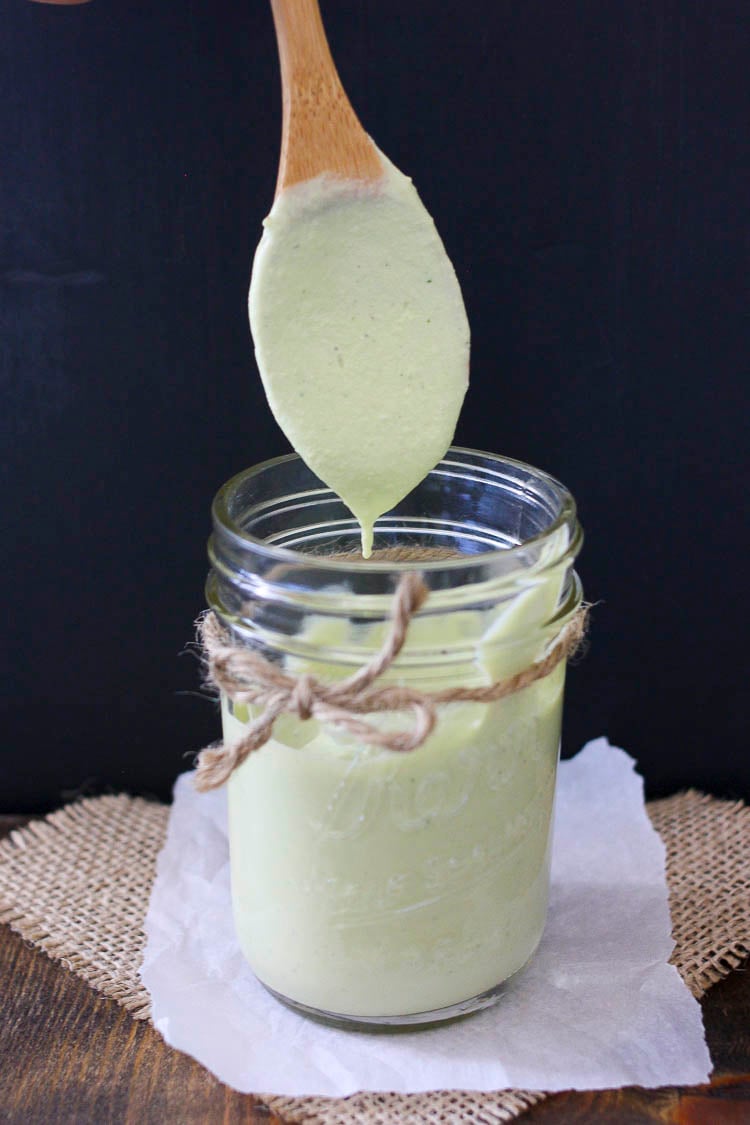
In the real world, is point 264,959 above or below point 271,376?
below

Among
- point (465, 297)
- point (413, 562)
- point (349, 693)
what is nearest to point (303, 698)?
point (349, 693)

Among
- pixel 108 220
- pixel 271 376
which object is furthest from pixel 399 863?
pixel 108 220

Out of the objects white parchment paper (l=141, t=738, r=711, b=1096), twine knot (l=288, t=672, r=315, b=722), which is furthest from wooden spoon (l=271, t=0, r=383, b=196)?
white parchment paper (l=141, t=738, r=711, b=1096)

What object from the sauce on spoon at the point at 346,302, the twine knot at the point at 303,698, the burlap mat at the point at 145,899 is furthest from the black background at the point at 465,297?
the twine knot at the point at 303,698

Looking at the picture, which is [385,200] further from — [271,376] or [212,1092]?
[212,1092]

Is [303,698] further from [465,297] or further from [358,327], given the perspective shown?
[465,297]

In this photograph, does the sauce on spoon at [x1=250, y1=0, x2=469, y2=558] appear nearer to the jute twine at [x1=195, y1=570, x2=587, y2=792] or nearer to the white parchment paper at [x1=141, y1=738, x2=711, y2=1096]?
the jute twine at [x1=195, y1=570, x2=587, y2=792]
